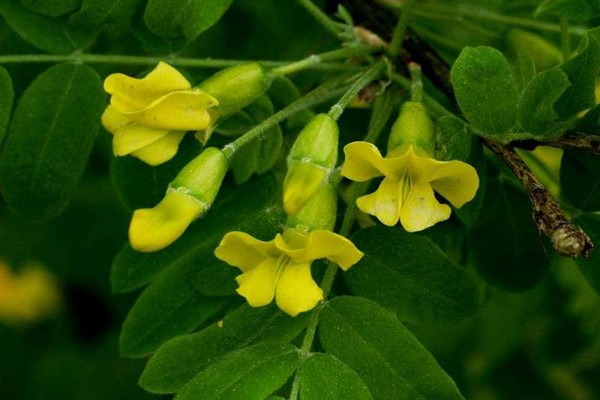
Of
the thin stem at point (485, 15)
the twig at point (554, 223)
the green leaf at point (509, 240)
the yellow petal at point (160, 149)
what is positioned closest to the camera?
the twig at point (554, 223)

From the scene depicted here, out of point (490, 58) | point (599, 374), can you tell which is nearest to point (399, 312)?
point (490, 58)

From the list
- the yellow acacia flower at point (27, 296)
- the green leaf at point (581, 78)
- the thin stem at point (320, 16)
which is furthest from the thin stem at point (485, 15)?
the yellow acacia flower at point (27, 296)

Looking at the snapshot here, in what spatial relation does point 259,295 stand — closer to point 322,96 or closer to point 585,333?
point 322,96

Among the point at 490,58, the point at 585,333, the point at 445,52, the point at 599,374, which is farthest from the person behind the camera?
the point at 599,374

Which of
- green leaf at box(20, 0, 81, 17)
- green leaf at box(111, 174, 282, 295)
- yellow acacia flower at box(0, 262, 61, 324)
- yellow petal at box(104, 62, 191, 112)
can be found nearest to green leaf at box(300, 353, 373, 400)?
green leaf at box(111, 174, 282, 295)

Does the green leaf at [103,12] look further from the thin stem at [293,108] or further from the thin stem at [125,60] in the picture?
the thin stem at [293,108]

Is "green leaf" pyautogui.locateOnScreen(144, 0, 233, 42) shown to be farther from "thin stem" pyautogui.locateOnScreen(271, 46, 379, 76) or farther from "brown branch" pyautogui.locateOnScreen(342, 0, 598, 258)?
"brown branch" pyautogui.locateOnScreen(342, 0, 598, 258)

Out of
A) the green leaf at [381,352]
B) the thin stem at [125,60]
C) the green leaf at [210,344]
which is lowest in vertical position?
the green leaf at [210,344]
